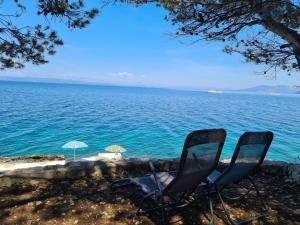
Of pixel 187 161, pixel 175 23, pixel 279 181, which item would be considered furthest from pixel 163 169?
pixel 175 23

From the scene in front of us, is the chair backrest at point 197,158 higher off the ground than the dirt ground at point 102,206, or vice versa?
the chair backrest at point 197,158

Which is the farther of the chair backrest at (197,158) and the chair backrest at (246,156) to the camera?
the chair backrest at (246,156)

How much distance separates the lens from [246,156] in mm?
3119

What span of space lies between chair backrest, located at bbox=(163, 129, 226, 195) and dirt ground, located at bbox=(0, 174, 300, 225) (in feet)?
1.66

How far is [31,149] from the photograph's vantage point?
17922 mm

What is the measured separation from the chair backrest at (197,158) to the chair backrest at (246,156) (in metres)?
0.21

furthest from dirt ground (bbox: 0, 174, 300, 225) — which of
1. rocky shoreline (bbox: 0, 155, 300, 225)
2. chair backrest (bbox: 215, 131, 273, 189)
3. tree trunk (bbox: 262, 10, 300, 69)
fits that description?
tree trunk (bbox: 262, 10, 300, 69)

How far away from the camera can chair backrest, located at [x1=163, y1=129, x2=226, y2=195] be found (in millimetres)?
2635

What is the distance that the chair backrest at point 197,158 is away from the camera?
263cm

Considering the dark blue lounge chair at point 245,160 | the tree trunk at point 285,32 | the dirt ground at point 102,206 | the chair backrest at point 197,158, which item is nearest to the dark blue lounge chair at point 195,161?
the chair backrest at point 197,158

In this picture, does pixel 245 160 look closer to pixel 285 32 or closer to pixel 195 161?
pixel 195 161

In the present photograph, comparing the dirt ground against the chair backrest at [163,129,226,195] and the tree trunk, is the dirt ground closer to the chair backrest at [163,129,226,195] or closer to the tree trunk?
the chair backrest at [163,129,226,195]

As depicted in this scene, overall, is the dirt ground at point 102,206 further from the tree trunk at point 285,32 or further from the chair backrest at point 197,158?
the tree trunk at point 285,32

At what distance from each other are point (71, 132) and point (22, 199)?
22132mm
